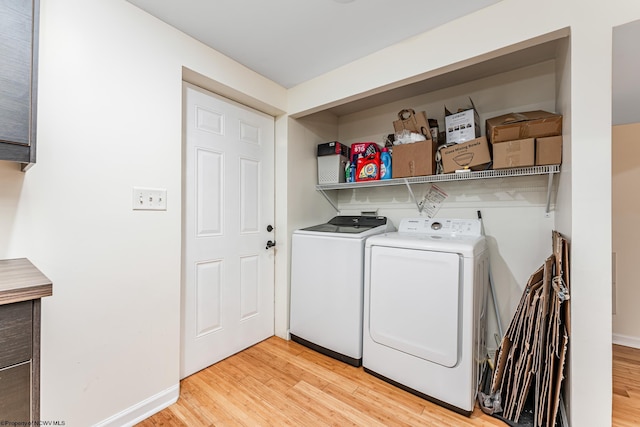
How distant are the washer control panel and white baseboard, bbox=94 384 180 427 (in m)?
2.01

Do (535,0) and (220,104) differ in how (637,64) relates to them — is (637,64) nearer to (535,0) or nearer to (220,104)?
(535,0)

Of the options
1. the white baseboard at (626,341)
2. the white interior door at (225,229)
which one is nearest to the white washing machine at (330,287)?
the white interior door at (225,229)

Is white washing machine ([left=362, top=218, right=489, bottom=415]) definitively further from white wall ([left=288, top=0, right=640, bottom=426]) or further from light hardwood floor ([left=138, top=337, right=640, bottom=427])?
white wall ([left=288, top=0, right=640, bottom=426])

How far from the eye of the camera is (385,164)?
2.29 metres

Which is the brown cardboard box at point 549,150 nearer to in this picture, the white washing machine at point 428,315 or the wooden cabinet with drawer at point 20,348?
the white washing machine at point 428,315

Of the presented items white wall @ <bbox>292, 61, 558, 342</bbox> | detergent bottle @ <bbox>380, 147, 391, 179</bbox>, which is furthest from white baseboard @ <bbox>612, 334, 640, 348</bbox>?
detergent bottle @ <bbox>380, 147, 391, 179</bbox>

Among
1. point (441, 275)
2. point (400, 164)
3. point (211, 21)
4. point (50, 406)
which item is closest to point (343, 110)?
point (400, 164)

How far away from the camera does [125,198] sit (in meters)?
1.48

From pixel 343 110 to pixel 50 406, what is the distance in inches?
116

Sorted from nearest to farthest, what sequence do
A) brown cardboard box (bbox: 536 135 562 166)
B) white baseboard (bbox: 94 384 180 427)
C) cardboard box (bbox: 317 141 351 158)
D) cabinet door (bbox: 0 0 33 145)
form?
cabinet door (bbox: 0 0 33 145) < white baseboard (bbox: 94 384 180 427) < brown cardboard box (bbox: 536 135 562 166) < cardboard box (bbox: 317 141 351 158)

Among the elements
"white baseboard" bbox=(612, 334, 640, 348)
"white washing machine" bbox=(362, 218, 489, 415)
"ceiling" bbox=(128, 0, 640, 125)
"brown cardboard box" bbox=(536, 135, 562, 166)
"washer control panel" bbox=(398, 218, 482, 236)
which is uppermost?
"ceiling" bbox=(128, 0, 640, 125)

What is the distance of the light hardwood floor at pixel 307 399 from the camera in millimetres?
1514

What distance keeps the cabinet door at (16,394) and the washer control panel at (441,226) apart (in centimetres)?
225

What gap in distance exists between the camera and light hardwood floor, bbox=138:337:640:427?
151 centimetres
